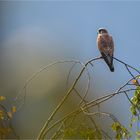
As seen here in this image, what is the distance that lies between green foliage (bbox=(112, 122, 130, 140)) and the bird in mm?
697

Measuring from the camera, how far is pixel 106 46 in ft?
12.4

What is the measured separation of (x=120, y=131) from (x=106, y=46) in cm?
120

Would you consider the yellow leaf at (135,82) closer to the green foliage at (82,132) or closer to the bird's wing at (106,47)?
the green foliage at (82,132)

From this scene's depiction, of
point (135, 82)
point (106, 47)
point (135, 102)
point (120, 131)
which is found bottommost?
point (120, 131)

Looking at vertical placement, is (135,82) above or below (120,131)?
above

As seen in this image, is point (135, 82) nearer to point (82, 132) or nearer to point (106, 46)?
point (82, 132)

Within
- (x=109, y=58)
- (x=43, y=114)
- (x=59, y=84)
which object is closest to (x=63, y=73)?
(x=59, y=84)

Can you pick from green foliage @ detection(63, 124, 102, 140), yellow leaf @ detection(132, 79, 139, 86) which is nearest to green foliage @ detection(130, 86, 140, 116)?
yellow leaf @ detection(132, 79, 139, 86)

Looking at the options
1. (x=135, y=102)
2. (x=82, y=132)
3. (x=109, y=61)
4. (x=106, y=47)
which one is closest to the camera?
(x=82, y=132)

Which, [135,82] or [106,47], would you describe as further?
[106,47]

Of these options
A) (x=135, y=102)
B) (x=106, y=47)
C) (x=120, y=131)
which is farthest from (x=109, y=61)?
(x=120, y=131)

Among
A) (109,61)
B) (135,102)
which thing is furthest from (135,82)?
(109,61)

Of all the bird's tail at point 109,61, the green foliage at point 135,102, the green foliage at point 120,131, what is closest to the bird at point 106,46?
the bird's tail at point 109,61

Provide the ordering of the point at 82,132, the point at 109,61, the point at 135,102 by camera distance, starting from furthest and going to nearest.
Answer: the point at 109,61, the point at 135,102, the point at 82,132
